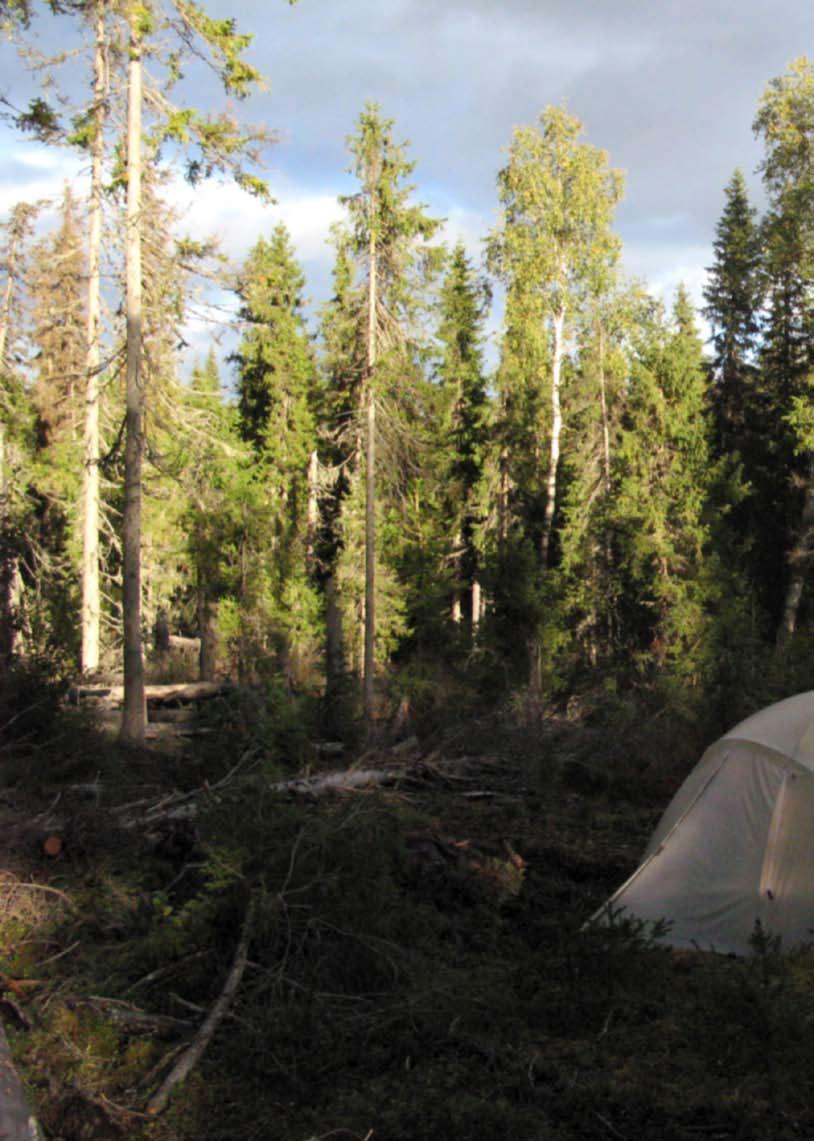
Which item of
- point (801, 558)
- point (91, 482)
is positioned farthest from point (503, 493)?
point (91, 482)

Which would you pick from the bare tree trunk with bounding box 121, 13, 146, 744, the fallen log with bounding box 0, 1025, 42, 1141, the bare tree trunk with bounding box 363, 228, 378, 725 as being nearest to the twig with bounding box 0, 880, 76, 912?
the fallen log with bounding box 0, 1025, 42, 1141

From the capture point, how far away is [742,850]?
8031mm

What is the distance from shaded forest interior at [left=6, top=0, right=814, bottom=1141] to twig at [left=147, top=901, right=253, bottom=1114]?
0.03 m

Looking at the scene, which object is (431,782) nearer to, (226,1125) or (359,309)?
(226,1125)

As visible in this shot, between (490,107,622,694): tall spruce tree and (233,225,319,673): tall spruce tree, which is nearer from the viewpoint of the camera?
(490,107,622,694): tall spruce tree

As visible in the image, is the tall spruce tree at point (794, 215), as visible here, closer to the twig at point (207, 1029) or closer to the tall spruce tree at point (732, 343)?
the tall spruce tree at point (732, 343)

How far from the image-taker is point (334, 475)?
24766mm

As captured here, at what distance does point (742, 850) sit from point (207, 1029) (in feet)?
14.8

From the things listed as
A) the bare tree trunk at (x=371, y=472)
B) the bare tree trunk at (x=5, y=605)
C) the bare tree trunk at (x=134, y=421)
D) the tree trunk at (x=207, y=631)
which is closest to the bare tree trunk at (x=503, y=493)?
the bare tree trunk at (x=371, y=472)

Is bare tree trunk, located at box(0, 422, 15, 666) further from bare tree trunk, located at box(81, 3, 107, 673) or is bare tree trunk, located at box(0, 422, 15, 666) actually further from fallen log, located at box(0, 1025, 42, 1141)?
fallen log, located at box(0, 1025, 42, 1141)

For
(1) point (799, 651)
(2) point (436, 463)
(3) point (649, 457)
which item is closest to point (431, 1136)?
Result: (1) point (799, 651)

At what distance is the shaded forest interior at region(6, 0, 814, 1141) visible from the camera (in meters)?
5.65

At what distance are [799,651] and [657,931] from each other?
14.5m

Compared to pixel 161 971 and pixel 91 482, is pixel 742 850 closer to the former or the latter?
pixel 161 971
